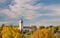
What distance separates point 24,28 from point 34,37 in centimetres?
448

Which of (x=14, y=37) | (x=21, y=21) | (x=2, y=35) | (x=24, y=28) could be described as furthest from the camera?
(x=24, y=28)

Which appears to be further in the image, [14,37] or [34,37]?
[14,37]

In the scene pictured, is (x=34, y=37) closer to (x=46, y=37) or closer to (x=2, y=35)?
(x=46, y=37)

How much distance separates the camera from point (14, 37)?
9234 millimetres

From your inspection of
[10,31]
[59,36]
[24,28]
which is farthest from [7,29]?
[24,28]

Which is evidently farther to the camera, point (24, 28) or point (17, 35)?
point (24, 28)

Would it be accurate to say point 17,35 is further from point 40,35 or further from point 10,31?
point 40,35

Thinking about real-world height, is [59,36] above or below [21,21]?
below

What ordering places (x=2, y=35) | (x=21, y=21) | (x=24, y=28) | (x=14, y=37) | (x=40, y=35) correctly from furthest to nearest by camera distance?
(x=24, y=28), (x=21, y=21), (x=2, y=35), (x=14, y=37), (x=40, y=35)

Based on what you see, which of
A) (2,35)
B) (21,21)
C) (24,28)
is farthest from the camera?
(24,28)

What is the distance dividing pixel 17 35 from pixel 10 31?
0.45 m

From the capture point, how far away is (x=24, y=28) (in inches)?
507

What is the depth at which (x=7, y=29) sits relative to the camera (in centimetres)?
973

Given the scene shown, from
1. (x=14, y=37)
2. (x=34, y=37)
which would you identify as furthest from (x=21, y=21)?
(x=34, y=37)
